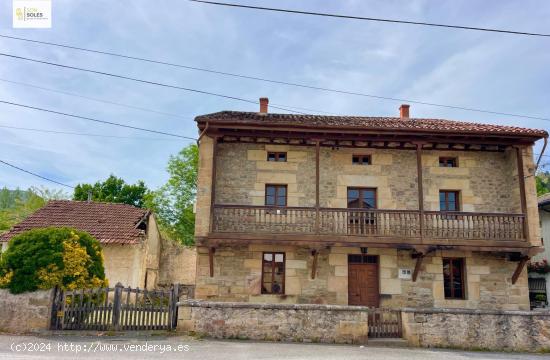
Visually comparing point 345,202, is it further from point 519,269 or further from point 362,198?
point 519,269

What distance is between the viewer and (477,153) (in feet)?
46.7

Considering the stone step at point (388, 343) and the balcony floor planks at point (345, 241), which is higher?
the balcony floor planks at point (345, 241)

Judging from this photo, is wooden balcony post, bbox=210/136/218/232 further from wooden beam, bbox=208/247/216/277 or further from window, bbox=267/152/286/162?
window, bbox=267/152/286/162

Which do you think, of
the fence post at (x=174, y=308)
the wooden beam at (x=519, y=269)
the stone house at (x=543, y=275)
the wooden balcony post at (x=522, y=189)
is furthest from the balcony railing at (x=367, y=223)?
the stone house at (x=543, y=275)

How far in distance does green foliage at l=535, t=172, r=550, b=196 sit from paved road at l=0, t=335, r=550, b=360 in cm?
2480

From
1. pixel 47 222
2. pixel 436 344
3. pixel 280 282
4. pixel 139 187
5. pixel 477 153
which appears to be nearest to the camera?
pixel 436 344

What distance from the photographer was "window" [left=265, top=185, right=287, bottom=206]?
45.0ft

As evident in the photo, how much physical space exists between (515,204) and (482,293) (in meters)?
3.19

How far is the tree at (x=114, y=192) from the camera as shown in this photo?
108 feet

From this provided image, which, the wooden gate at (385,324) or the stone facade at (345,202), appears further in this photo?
the stone facade at (345,202)

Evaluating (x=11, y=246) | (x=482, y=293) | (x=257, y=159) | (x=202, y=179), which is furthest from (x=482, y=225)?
(x=11, y=246)

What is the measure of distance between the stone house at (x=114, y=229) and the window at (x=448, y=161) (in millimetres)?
11771

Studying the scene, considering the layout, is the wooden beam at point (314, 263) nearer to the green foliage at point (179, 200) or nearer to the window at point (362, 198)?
the window at point (362, 198)

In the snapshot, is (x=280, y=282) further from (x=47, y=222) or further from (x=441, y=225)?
(x=47, y=222)
